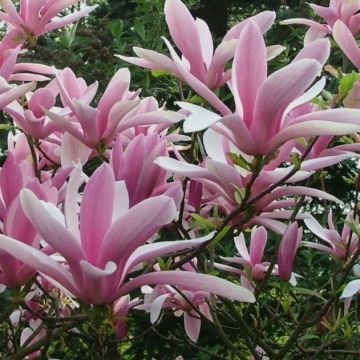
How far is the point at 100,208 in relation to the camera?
2.51 feet

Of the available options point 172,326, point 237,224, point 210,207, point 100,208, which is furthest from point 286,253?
point 172,326

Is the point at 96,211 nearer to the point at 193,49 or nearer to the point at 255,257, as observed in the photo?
the point at 193,49

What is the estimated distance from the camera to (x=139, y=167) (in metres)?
1.00

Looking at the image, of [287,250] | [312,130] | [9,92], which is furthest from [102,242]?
[287,250]

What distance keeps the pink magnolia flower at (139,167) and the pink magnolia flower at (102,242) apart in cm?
18

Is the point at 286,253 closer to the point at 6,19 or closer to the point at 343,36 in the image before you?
A: the point at 343,36

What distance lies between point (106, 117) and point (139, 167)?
6.7 inches

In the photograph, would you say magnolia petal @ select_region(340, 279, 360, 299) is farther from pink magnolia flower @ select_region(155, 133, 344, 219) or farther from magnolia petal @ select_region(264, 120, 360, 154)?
magnolia petal @ select_region(264, 120, 360, 154)

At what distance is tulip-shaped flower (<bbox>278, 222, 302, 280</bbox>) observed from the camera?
138 cm

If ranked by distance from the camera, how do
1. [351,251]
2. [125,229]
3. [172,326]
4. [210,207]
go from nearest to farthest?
[125,229] → [210,207] → [351,251] → [172,326]

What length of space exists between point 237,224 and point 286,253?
34 centimetres

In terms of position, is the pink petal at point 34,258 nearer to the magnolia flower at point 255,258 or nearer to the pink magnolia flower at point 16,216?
the pink magnolia flower at point 16,216

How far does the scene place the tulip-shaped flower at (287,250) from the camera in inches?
54.3

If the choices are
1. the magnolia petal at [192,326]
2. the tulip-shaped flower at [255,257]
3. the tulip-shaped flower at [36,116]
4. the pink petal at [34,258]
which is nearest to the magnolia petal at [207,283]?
the pink petal at [34,258]
